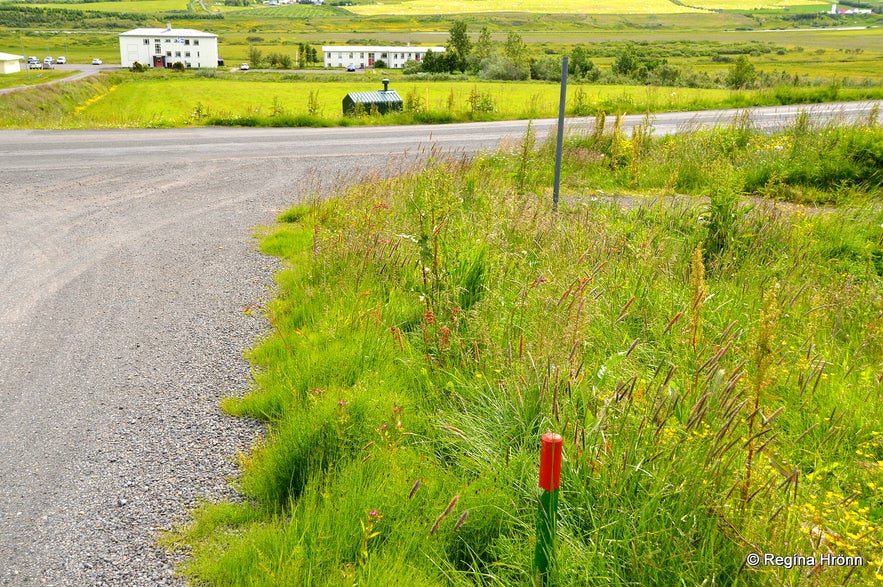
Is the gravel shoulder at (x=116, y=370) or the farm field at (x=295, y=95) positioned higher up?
the farm field at (x=295, y=95)

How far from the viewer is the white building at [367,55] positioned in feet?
392

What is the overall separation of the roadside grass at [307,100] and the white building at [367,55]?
38.1 meters

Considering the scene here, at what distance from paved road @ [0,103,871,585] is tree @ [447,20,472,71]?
62.8 m

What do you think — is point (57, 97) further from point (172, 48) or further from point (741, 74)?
point (172, 48)

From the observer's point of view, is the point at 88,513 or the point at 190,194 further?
the point at 190,194

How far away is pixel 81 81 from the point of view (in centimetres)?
6862

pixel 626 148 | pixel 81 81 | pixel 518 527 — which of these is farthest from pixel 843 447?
pixel 81 81

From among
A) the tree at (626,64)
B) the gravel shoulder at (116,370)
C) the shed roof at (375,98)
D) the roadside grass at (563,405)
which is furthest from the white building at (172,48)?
the roadside grass at (563,405)

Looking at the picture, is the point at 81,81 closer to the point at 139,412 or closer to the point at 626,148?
the point at 626,148

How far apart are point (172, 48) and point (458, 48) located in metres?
64.6

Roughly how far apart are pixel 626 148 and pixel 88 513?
39.1ft

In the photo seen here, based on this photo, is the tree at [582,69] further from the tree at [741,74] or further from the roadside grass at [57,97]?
the roadside grass at [57,97]

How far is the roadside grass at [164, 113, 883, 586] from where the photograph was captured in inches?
105

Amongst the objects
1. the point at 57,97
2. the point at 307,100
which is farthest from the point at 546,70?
the point at 57,97
